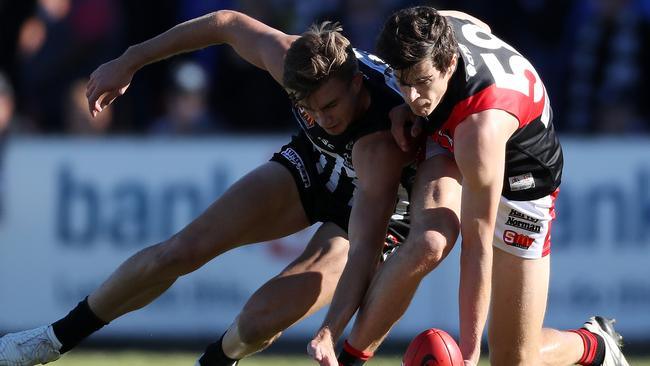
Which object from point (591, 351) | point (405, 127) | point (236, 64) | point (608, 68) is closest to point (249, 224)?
point (405, 127)

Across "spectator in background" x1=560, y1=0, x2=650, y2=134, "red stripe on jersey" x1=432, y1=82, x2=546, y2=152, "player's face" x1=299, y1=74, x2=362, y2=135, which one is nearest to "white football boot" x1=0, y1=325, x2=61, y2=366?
"player's face" x1=299, y1=74, x2=362, y2=135

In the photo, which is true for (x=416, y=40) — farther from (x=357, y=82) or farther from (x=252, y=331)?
(x=252, y=331)

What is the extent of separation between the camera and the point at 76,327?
20.6ft

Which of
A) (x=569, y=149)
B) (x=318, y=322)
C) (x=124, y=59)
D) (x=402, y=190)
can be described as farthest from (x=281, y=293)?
(x=569, y=149)

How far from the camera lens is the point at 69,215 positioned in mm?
9453

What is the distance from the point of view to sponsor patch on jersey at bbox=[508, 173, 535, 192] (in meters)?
5.96

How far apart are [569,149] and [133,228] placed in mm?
3058

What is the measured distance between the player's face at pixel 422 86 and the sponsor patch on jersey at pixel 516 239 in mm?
934

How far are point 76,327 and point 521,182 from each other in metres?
2.14

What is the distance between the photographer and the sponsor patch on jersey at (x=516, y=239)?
6098 mm

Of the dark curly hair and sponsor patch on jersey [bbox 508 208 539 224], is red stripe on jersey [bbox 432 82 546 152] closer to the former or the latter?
the dark curly hair

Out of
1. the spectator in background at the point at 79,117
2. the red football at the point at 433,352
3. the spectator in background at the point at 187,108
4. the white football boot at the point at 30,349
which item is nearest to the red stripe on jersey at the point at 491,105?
the red football at the point at 433,352

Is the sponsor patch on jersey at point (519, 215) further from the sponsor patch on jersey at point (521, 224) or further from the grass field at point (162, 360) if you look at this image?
→ the grass field at point (162, 360)

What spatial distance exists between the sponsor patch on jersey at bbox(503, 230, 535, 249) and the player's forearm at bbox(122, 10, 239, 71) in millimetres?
1575
